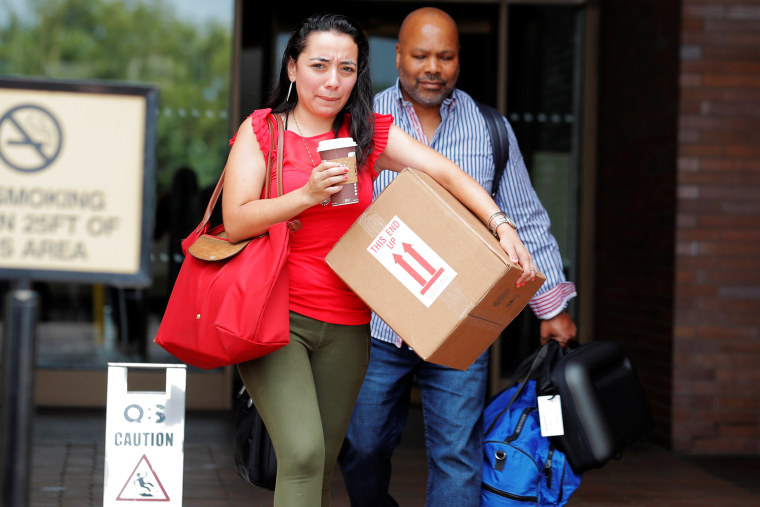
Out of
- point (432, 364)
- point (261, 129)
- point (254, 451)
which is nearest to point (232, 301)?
point (261, 129)

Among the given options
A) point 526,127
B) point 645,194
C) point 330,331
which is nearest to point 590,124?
point 526,127

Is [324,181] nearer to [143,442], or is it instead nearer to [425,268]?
[425,268]

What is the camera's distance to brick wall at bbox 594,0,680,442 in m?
6.24

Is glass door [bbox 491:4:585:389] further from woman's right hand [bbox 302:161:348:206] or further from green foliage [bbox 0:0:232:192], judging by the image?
woman's right hand [bbox 302:161:348:206]

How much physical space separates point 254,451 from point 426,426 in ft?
2.14

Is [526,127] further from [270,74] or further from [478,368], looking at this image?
[478,368]

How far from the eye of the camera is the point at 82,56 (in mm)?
7328

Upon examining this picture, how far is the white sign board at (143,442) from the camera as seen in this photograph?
3400 mm

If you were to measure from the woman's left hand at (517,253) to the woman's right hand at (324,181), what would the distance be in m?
0.65

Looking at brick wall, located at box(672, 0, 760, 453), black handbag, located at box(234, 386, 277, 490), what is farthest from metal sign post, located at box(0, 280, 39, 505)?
brick wall, located at box(672, 0, 760, 453)

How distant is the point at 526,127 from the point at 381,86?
111 cm

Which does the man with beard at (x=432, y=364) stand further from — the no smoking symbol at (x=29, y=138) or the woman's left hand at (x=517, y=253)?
the no smoking symbol at (x=29, y=138)

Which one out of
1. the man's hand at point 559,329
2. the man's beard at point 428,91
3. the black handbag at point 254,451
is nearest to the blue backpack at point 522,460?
the man's hand at point 559,329

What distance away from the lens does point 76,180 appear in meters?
2.30
